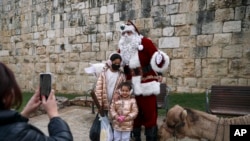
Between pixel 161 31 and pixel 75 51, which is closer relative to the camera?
pixel 161 31

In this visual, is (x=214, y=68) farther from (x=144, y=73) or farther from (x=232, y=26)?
(x=144, y=73)

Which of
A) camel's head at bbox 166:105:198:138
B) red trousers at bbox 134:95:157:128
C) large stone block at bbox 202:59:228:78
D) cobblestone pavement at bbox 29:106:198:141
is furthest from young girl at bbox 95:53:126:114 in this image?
large stone block at bbox 202:59:228:78

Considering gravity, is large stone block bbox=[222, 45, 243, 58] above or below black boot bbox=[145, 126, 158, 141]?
above

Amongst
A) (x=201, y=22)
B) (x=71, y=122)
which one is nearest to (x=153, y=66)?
(x=71, y=122)

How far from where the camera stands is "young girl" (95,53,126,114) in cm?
413

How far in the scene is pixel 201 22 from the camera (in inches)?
289

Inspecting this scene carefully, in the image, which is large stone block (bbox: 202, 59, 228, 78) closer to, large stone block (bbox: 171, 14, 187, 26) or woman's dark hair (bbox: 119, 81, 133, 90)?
large stone block (bbox: 171, 14, 187, 26)

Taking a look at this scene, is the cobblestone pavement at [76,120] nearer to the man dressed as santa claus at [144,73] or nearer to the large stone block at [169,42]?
the man dressed as santa claus at [144,73]

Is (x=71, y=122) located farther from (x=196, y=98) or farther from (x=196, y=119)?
(x=196, y=119)

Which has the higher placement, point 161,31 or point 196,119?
point 161,31

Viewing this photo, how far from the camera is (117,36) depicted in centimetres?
916

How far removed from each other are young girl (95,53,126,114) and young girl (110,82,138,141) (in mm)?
104

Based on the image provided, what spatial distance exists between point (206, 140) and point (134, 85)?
1150 millimetres

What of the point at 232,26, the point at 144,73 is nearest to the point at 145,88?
the point at 144,73
